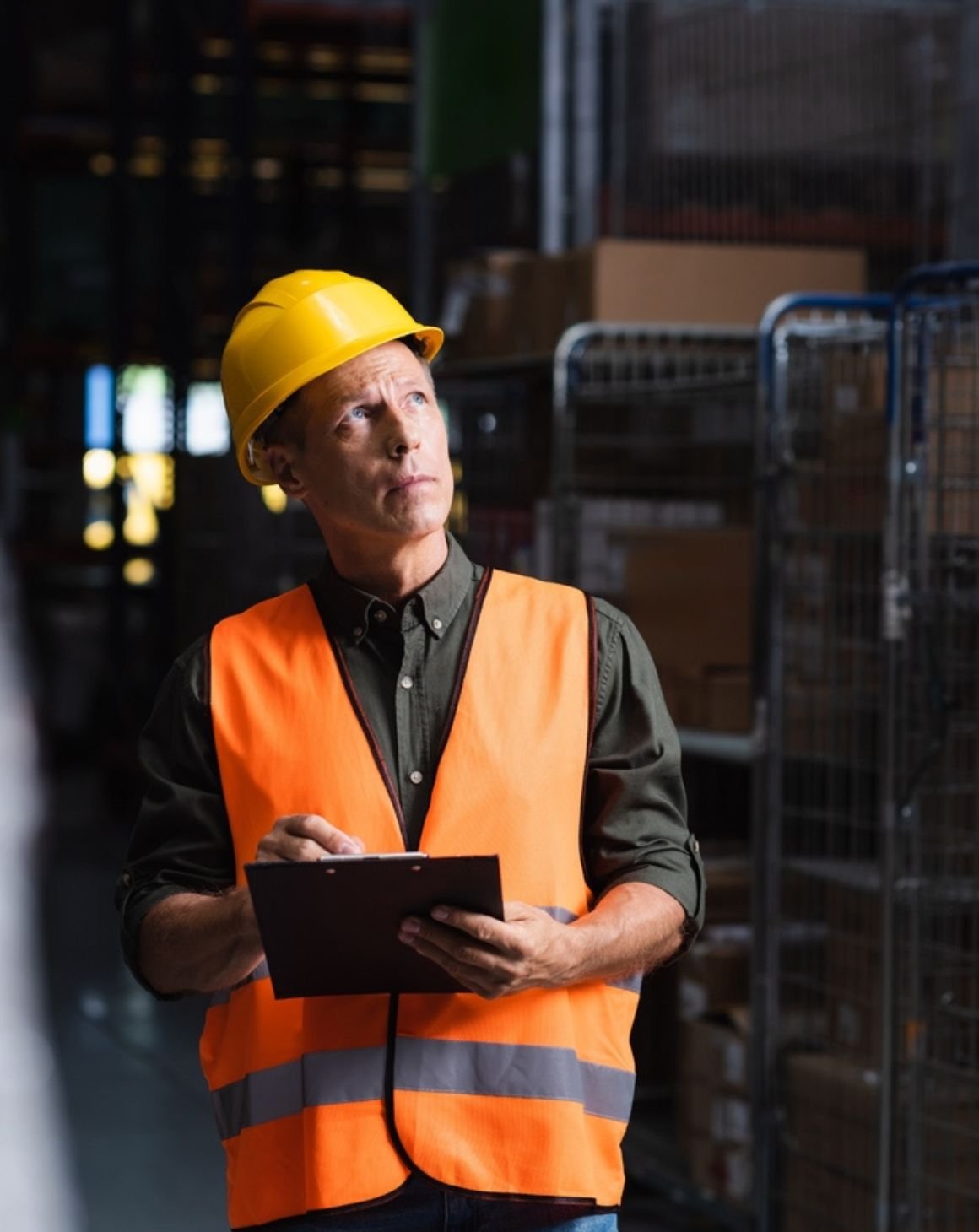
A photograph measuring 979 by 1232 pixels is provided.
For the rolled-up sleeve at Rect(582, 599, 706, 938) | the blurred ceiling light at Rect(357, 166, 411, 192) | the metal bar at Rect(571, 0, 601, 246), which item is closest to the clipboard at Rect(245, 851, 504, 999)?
the rolled-up sleeve at Rect(582, 599, 706, 938)

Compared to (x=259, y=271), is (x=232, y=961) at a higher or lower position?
lower

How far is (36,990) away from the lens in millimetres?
1267

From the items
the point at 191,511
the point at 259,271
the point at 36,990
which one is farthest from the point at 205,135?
the point at 36,990

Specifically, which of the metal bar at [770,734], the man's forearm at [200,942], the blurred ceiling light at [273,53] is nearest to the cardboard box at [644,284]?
the metal bar at [770,734]

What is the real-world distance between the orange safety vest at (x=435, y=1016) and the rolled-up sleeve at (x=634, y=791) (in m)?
0.03

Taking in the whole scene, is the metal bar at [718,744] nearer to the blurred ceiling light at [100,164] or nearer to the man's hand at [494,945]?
the man's hand at [494,945]

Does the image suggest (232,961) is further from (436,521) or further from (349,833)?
(436,521)

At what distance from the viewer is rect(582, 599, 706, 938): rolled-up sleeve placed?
223cm

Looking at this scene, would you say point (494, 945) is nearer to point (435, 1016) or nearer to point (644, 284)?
point (435, 1016)

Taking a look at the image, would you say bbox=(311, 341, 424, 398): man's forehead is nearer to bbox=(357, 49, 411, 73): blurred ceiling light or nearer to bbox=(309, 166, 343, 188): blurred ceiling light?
bbox=(357, 49, 411, 73): blurred ceiling light

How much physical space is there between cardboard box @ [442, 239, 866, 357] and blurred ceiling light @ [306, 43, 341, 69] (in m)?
5.43

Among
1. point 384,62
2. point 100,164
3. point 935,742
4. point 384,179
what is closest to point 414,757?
point 935,742

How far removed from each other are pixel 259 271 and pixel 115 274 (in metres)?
0.98

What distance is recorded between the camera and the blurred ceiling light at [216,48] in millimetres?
11336
